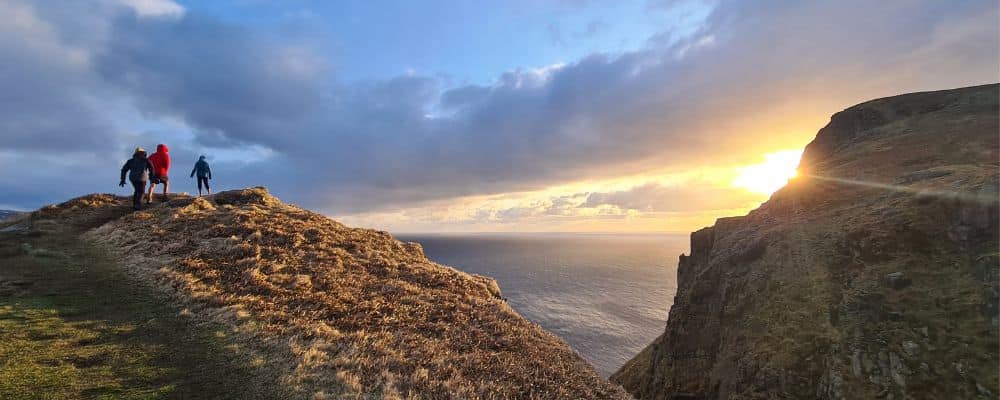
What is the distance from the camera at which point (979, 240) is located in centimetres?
1555

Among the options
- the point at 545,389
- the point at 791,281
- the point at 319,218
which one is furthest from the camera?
the point at 319,218

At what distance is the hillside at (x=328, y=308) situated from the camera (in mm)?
12391

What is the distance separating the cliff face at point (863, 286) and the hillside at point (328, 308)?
805 cm

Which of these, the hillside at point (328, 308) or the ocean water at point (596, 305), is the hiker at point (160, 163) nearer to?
the hillside at point (328, 308)

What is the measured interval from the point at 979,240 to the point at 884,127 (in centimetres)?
2344

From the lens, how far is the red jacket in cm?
2936

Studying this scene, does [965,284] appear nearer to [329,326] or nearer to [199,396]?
[329,326]

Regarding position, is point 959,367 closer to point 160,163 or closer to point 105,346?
point 105,346

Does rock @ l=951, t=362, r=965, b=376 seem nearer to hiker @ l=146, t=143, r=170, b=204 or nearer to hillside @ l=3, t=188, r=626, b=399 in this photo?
hillside @ l=3, t=188, r=626, b=399

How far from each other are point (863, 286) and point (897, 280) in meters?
1.09

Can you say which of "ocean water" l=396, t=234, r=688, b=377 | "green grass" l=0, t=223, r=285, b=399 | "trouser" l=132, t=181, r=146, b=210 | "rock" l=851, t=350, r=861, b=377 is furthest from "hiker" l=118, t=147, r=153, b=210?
"ocean water" l=396, t=234, r=688, b=377

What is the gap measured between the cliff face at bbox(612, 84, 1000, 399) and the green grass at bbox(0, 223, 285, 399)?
1956 centimetres

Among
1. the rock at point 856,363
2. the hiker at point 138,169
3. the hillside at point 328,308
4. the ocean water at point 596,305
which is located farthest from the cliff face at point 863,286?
the ocean water at point 596,305

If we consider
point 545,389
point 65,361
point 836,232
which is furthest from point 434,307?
point 836,232
